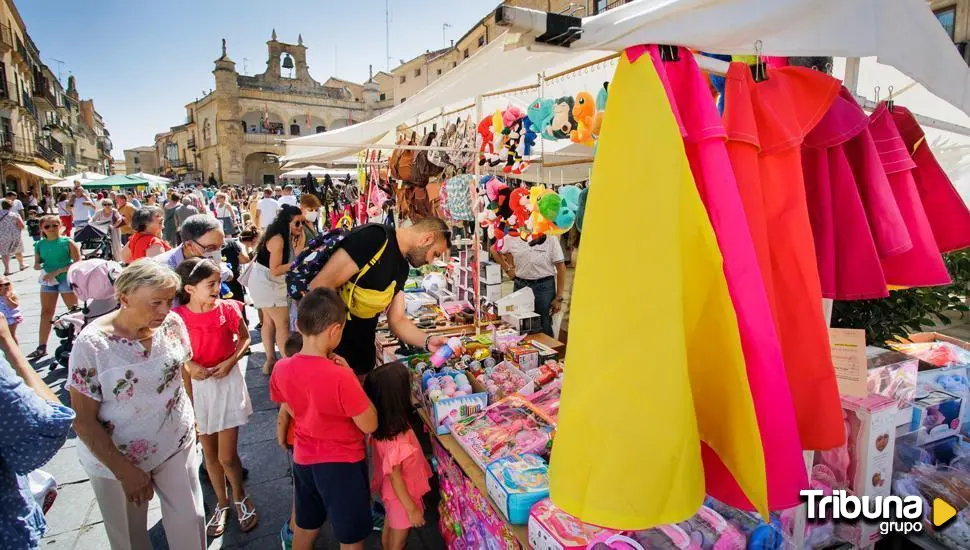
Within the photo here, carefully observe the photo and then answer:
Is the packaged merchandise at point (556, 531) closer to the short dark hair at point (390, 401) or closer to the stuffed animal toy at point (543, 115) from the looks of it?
the short dark hair at point (390, 401)

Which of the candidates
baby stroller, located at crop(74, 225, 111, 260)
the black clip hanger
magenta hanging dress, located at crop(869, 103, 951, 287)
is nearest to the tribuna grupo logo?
magenta hanging dress, located at crop(869, 103, 951, 287)

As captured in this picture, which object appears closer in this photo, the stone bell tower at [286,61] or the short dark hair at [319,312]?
the short dark hair at [319,312]

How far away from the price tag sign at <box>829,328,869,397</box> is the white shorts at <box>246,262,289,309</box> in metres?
4.32

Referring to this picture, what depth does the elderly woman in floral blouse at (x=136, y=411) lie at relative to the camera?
6.52 ft

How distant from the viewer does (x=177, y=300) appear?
109 inches

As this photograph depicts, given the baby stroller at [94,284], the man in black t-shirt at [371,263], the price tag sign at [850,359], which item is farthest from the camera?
the baby stroller at [94,284]

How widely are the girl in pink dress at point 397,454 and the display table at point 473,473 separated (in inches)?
6.8

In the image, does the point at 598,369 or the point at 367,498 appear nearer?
the point at 598,369

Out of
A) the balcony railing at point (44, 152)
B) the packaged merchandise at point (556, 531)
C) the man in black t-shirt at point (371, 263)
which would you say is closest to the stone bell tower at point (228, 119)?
the balcony railing at point (44, 152)

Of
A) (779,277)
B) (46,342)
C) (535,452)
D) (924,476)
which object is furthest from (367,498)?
(46,342)

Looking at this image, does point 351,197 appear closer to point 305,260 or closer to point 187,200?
point 187,200

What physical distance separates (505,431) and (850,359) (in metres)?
1.42

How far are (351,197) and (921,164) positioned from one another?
8.57m

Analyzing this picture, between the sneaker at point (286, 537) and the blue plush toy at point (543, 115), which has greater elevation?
the blue plush toy at point (543, 115)
